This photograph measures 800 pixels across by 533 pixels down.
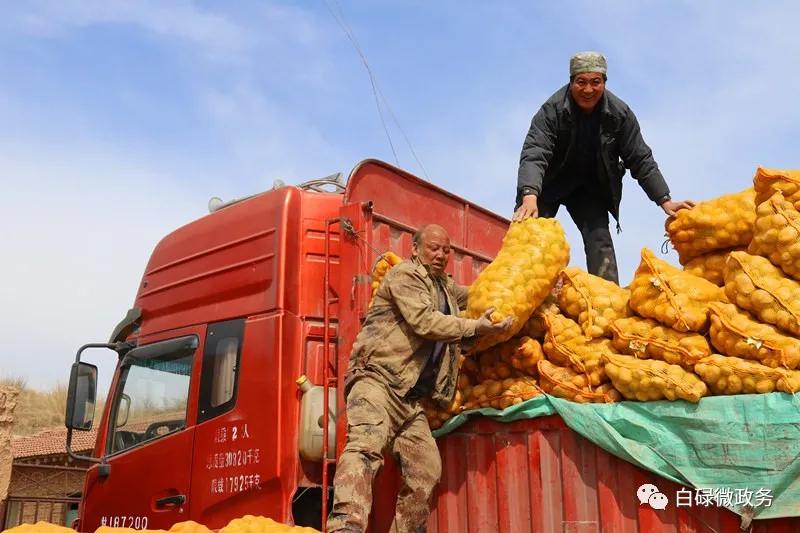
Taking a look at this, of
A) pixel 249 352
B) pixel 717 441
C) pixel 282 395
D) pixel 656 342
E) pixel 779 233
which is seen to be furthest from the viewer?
pixel 249 352

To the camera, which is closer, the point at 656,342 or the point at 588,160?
the point at 656,342

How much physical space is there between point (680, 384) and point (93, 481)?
4.07 m

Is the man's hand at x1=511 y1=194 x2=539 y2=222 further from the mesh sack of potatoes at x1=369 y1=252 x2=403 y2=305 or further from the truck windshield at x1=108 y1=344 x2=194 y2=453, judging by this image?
the truck windshield at x1=108 y1=344 x2=194 y2=453

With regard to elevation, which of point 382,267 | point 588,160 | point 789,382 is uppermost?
point 588,160

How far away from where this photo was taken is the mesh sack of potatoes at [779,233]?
3.18 metres

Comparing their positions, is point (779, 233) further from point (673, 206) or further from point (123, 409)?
point (123, 409)

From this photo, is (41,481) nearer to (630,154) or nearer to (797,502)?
(630,154)

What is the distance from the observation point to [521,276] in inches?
147

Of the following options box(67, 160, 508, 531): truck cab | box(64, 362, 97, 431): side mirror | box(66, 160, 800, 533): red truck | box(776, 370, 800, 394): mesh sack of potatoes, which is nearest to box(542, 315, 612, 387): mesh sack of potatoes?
box(66, 160, 800, 533): red truck

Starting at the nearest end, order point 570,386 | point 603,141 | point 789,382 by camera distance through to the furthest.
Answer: point 789,382 → point 570,386 → point 603,141

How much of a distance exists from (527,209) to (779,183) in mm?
1373

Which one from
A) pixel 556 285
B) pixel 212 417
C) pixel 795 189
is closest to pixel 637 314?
pixel 556 285

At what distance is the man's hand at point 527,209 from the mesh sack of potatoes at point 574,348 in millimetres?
618

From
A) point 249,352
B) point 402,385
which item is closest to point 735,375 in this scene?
point 402,385
